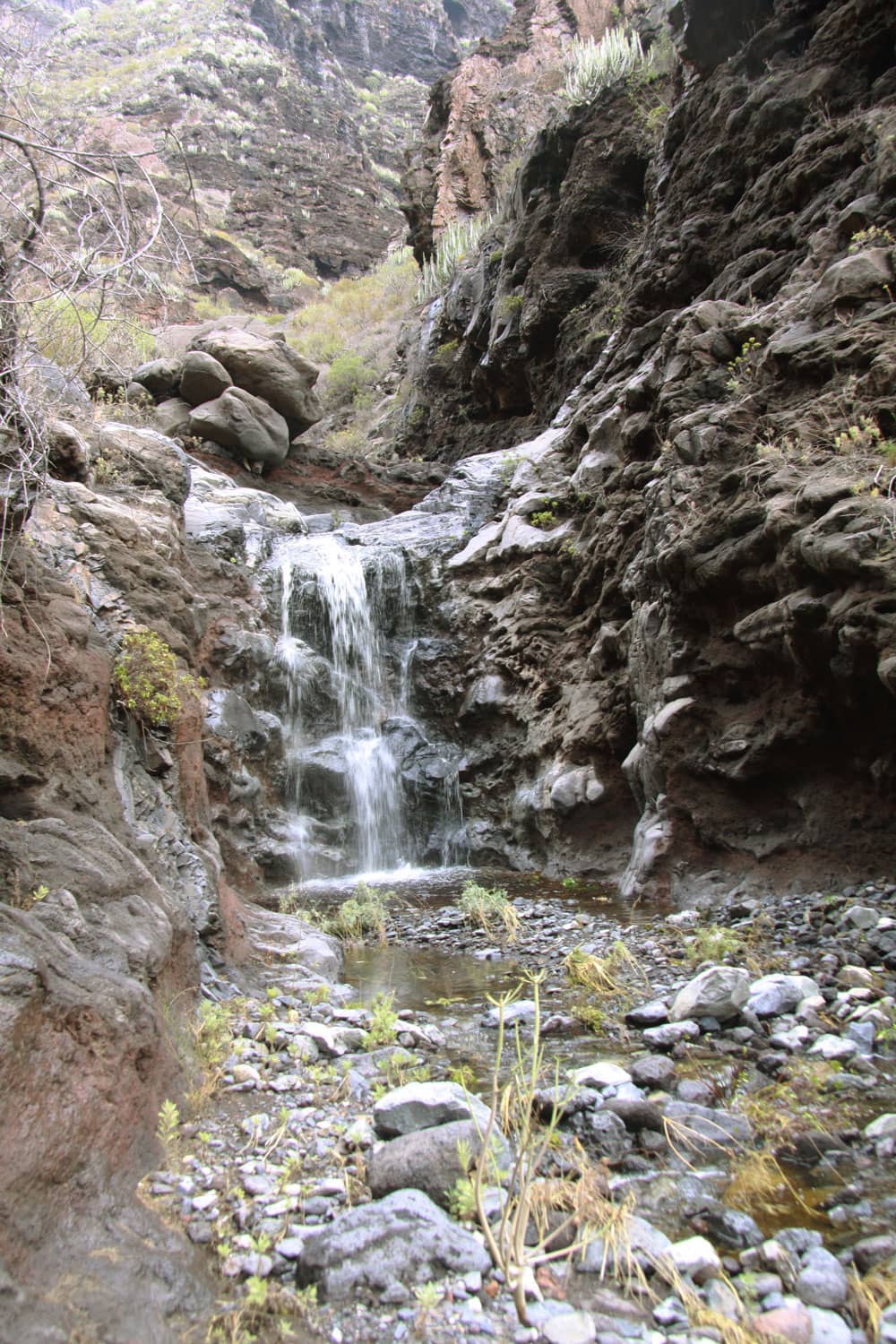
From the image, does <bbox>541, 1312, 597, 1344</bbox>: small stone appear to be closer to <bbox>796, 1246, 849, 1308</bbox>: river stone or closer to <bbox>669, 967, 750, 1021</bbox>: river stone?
<bbox>796, 1246, 849, 1308</bbox>: river stone

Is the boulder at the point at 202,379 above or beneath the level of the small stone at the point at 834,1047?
above

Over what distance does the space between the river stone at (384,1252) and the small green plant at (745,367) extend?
26.5 feet

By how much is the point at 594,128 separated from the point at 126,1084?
18.9 metres

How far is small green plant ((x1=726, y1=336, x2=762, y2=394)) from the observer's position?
8.24 metres

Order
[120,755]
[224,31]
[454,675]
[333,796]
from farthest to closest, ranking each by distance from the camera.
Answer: [224,31]
[454,675]
[333,796]
[120,755]

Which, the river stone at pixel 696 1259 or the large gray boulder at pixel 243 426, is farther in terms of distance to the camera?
the large gray boulder at pixel 243 426

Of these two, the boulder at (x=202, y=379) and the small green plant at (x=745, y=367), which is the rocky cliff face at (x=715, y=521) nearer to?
the small green plant at (x=745, y=367)

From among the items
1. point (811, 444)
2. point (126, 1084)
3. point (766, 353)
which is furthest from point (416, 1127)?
point (766, 353)

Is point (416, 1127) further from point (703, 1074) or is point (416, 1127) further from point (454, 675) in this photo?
point (454, 675)

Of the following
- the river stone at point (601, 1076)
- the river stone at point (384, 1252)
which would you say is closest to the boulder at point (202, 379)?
the river stone at point (601, 1076)

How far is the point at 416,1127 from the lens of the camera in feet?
9.98

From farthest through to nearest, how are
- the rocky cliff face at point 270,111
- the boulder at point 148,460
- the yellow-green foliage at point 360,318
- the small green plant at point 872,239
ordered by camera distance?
the rocky cliff face at point 270,111, the yellow-green foliage at point 360,318, the boulder at point 148,460, the small green plant at point 872,239

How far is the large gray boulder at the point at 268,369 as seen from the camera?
19.1m

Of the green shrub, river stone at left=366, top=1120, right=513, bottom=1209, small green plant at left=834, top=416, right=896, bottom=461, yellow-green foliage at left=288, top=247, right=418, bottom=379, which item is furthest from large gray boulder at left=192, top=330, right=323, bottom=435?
river stone at left=366, top=1120, right=513, bottom=1209
